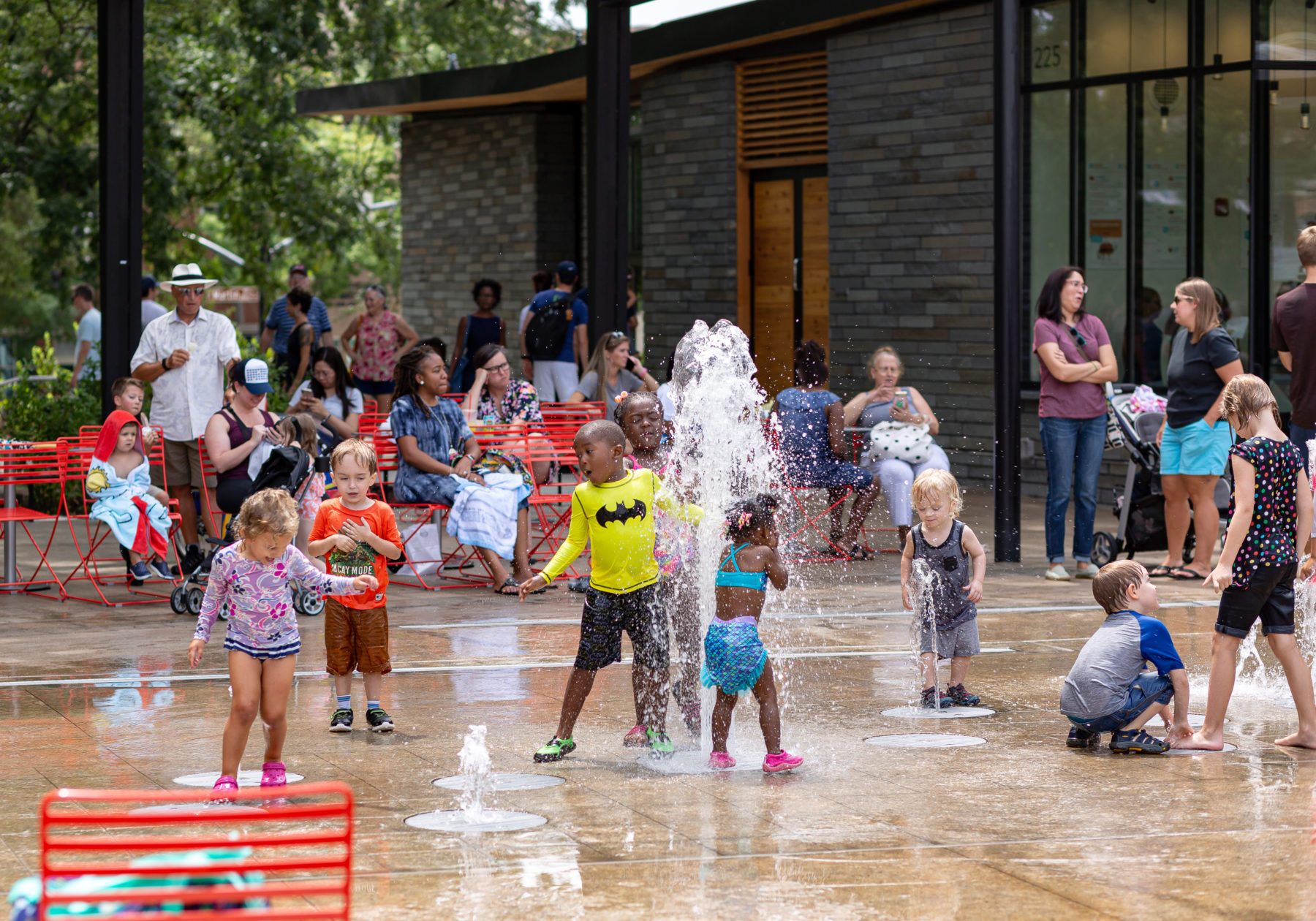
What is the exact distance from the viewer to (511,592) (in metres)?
11.1

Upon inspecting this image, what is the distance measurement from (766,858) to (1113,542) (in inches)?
280

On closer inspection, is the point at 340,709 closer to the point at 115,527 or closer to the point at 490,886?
the point at 490,886

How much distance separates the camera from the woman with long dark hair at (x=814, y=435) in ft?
40.0

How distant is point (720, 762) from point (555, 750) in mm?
639

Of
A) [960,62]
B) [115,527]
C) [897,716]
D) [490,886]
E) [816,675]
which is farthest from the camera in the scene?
[960,62]

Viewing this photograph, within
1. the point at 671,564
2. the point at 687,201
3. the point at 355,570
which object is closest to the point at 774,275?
the point at 687,201

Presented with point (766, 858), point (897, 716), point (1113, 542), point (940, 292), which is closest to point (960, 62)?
point (940, 292)

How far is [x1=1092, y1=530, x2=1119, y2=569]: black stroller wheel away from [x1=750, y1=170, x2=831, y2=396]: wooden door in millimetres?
7984

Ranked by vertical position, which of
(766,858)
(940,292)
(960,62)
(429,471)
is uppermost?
(960,62)

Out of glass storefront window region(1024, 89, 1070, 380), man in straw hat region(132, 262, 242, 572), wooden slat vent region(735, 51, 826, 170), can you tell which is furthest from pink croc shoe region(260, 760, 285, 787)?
wooden slat vent region(735, 51, 826, 170)

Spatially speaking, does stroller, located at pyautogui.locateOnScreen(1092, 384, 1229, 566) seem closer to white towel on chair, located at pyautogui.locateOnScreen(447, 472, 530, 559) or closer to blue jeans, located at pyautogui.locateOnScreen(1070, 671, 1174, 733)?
white towel on chair, located at pyautogui.locateOnScreen(447, 472, 530, 559)

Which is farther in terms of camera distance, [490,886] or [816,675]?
[816,675]

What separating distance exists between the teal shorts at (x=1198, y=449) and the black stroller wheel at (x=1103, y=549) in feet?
2.46

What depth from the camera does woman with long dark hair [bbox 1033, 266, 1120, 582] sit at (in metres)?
11.4
